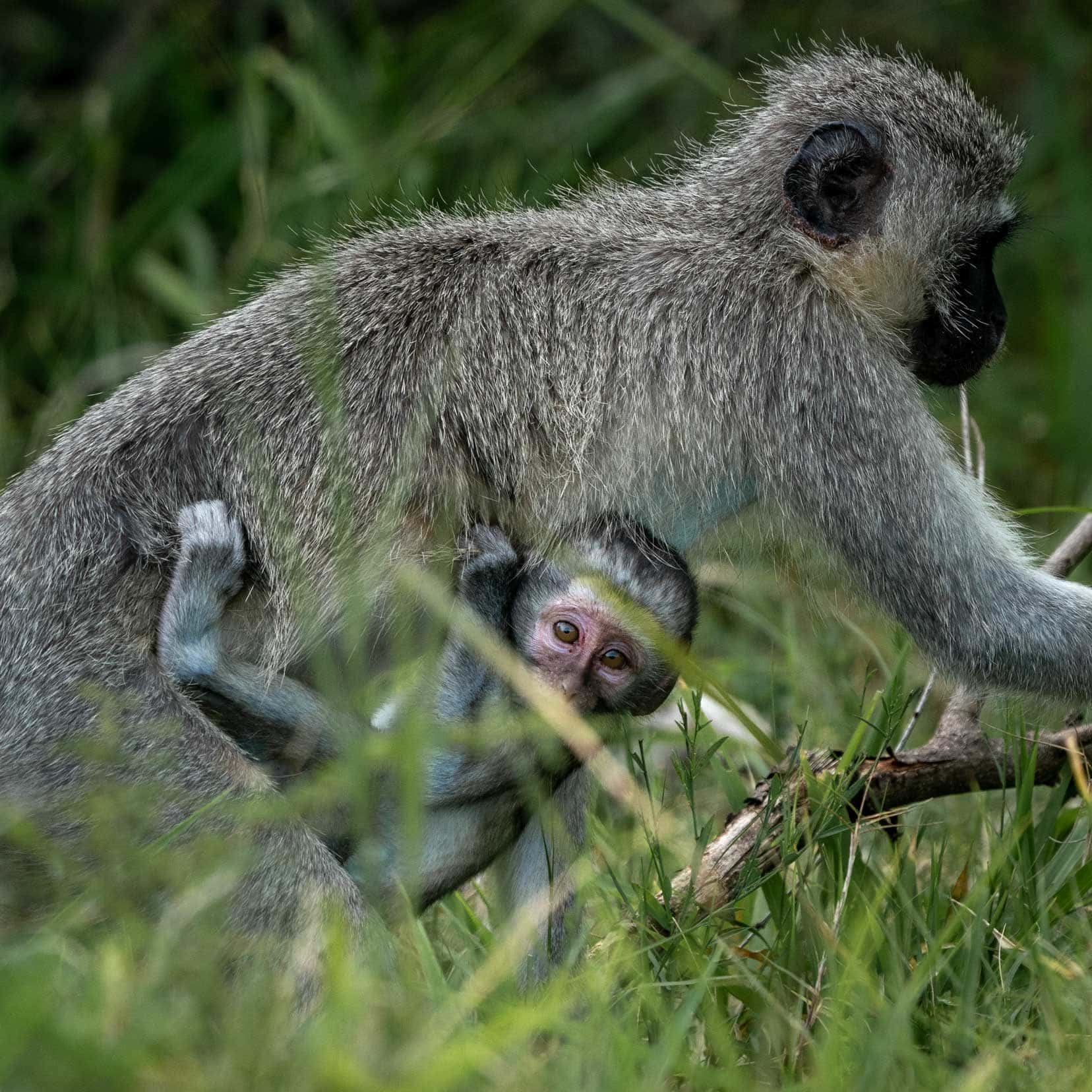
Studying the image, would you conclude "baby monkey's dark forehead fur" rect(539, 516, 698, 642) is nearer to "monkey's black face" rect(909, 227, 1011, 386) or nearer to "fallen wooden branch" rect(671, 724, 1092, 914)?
"fallen wooden branch" rect(671, 724, 1092, 914)

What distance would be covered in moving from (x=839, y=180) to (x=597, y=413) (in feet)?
3.06

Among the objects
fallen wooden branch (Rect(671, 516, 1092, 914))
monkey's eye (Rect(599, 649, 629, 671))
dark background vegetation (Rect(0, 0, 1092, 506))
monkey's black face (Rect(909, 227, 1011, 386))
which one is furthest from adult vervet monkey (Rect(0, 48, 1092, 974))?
dark background vegetation (Rect(0, 0, 1092, 506))

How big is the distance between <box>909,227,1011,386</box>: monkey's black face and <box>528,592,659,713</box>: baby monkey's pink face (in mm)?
1110

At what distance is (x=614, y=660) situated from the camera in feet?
12.7

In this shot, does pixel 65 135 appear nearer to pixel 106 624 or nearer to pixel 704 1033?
pixel 106 624

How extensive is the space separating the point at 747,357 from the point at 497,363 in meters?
0.61

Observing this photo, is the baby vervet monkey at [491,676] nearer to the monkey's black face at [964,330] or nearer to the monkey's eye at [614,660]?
the monkey's eye at [614,660]

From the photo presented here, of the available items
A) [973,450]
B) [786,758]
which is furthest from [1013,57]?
[786,758]

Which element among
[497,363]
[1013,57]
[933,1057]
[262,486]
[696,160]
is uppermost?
[1013,57]

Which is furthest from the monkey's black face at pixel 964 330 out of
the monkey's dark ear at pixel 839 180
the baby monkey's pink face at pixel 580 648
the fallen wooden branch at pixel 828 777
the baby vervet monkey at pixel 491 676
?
the baby monkey's pink face at pixel 580 648

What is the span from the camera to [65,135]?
7.90 metres

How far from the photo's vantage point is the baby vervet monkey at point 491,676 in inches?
137

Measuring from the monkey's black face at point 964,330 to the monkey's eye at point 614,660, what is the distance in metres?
1.13

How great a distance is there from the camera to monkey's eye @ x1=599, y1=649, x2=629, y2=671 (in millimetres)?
3863
